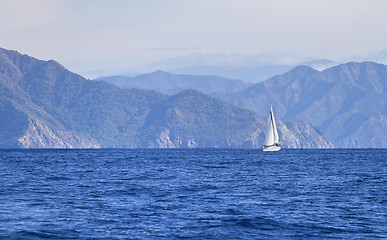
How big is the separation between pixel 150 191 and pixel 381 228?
31520 millimetres

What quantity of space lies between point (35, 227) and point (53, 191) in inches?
975

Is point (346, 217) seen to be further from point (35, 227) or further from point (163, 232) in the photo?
point (35, 227)

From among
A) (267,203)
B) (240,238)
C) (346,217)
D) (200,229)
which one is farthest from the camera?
(267,203)

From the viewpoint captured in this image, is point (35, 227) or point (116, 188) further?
point (116, 188)

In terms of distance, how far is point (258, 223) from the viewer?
1820 inches

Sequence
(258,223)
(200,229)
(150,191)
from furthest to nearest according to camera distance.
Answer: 1. (150,191)
2. (258,223)
3. (200,229)

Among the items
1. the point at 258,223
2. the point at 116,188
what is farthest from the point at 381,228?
the point at 116,188

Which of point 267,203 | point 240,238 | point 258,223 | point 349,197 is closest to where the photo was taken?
point 240,238

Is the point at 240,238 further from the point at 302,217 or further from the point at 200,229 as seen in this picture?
the point at 302,217

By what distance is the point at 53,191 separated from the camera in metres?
67.5

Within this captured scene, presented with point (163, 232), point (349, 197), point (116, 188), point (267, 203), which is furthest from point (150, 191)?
point (163, 232)

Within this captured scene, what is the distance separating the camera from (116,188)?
7250cm

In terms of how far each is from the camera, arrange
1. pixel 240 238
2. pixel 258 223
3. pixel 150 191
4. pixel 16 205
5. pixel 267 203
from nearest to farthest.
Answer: pixel 240 238, pixel 258 223, pixel 16 205, pixel 267 203, pixel 150 191

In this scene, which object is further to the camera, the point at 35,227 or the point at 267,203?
the point at 267,203
